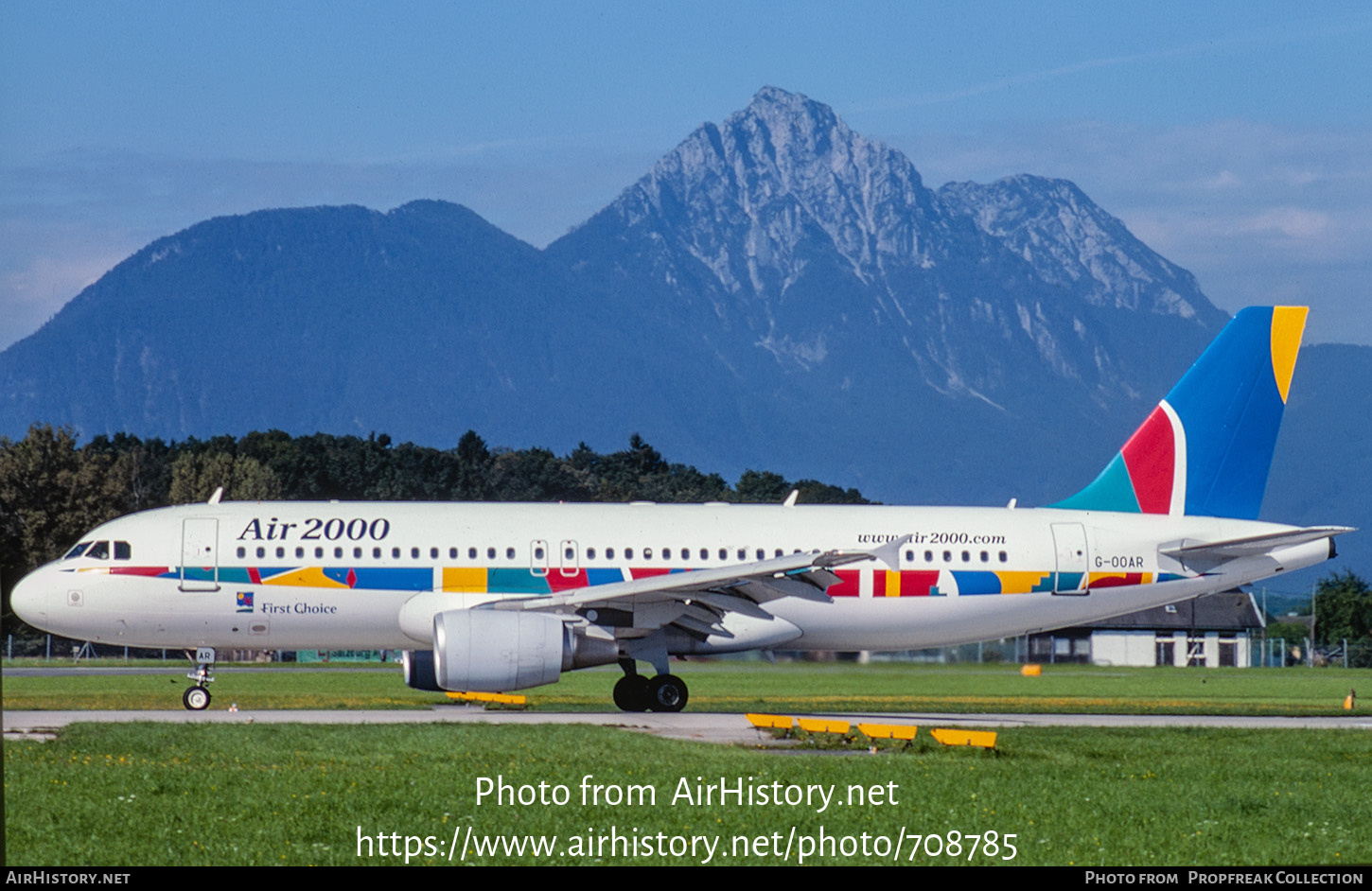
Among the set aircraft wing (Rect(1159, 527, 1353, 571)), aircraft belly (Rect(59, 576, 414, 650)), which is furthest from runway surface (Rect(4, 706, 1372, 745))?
aircraft wing (Rect(1159, 527, 1353, 571))

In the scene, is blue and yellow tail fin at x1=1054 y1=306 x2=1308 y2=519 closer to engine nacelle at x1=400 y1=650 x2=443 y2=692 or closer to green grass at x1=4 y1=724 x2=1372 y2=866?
green grass at x1=4 y1=724 x2=1372 y2=866

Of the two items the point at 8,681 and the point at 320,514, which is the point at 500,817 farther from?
the point at 8,681

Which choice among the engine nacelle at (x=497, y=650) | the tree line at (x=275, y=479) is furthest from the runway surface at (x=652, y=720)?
the tree line at (x=275, y=479)

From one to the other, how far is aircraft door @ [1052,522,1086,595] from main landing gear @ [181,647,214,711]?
46.5ft

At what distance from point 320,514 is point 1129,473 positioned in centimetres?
1413

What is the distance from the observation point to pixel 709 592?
2673 cm

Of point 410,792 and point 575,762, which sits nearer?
point 410,792

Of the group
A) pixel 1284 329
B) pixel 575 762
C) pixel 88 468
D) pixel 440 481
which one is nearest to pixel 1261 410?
pixel 1284 329

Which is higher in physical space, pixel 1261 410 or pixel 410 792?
pixel 1261 410

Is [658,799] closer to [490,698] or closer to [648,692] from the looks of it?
[648,692]

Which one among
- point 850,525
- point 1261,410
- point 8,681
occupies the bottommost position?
point 8,681

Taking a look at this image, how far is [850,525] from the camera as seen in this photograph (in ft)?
95.3

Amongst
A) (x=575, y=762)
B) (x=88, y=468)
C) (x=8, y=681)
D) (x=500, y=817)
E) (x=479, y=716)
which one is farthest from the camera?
(x=88, y=468)

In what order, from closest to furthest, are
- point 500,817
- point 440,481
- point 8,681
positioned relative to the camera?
point 500,817, point 8,681, point 440,481
